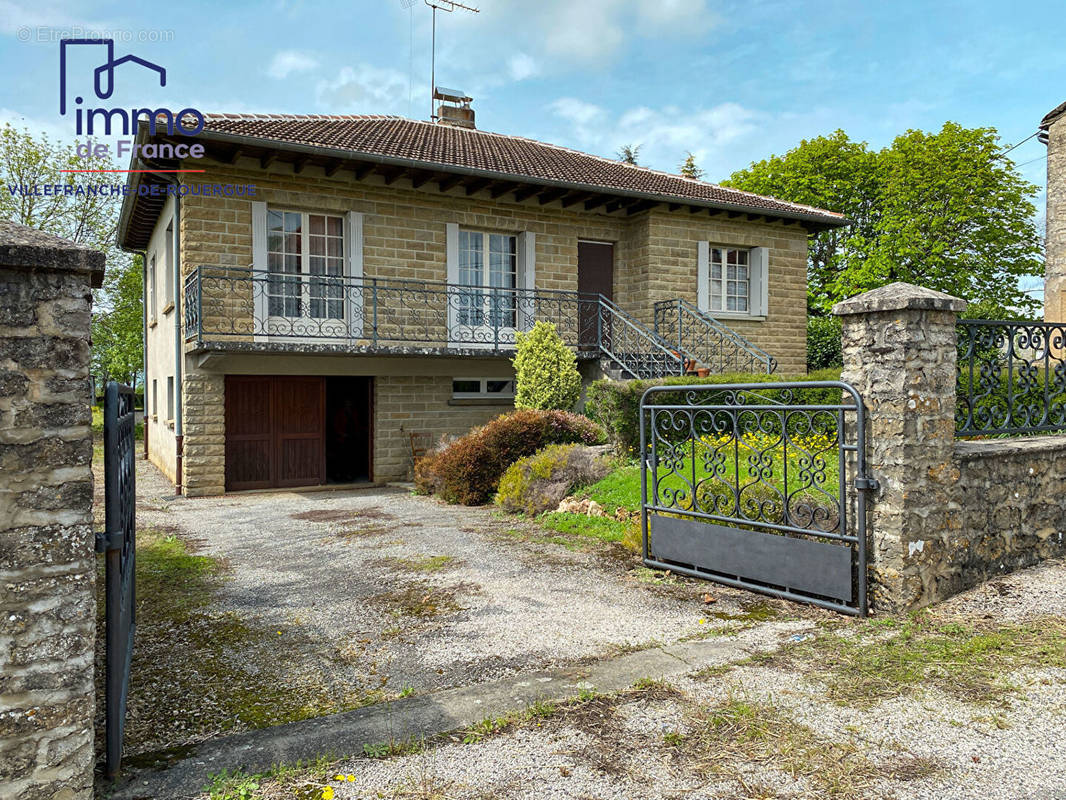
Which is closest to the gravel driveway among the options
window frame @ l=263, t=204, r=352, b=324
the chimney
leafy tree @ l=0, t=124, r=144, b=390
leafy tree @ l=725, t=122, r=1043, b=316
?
window frame @ l=263, t=204, r=352, b=324

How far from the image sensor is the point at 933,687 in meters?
3.35

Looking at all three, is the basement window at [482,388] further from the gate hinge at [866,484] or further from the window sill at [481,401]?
the gate hinge at [866,484]

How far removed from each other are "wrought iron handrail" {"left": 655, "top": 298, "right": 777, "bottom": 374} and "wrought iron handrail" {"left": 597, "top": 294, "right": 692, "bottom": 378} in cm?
35

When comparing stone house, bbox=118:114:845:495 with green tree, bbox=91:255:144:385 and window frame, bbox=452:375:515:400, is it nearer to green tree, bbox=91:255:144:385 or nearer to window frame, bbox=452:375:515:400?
window frame, bbox=452:375:515:400

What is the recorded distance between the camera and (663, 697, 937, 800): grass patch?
2570 millimetres

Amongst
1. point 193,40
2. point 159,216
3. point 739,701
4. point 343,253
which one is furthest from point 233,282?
point 739,701

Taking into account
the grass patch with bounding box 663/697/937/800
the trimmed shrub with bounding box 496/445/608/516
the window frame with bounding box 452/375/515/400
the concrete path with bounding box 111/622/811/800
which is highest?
the window frame with bounding box 452/375/515/400

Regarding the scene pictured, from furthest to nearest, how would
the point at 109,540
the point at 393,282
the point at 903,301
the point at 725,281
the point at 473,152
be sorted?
the point at 725,281 < the point at 473,152 < the point at 393,282 < the point at 903,301 < the point at 109,540

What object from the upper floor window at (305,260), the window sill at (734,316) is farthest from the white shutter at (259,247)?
the window sill at (734,316)

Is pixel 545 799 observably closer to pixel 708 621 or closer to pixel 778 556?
pixel 708 621

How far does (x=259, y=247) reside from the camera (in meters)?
10.9

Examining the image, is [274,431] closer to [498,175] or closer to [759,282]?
[498,175]

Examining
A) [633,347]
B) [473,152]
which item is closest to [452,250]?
[473,152]

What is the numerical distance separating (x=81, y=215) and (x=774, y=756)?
26743mm
